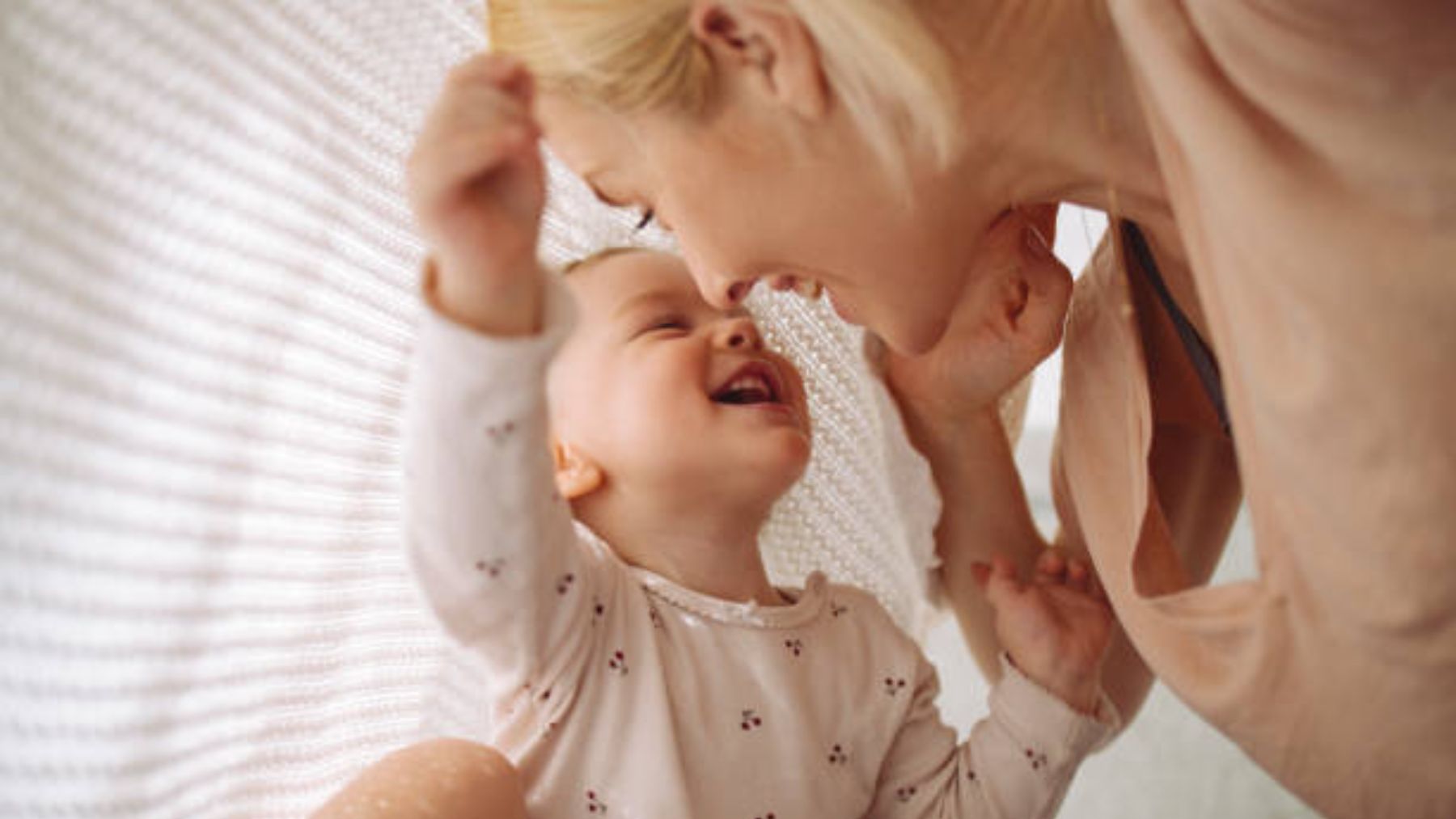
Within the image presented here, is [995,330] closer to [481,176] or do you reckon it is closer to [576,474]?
[576,474]

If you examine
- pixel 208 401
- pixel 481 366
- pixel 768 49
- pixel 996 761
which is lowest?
pixel 996 761

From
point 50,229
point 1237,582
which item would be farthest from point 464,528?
point 1237,582

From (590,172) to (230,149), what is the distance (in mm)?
169

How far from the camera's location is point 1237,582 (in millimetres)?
604

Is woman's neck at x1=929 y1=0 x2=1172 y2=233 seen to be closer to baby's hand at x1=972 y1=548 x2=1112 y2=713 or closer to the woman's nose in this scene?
the woman's nose

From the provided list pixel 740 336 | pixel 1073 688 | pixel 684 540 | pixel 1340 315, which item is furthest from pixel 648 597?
pixel 1340 315

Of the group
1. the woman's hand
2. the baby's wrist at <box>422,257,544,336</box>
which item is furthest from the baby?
the woman's hand

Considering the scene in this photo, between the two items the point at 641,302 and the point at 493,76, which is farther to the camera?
the point at 641,302

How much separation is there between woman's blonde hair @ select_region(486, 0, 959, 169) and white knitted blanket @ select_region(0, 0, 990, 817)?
134mm

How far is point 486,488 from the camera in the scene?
516 mm

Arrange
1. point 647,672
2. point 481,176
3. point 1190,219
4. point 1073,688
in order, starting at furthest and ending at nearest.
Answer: point 1073,688
point 647,672
point 1190,219
point 481,176

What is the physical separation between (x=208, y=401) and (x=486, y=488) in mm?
160

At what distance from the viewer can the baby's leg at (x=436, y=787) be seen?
560mm

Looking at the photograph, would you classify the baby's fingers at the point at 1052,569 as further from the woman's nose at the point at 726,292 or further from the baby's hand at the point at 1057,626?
the woman's nose at the point at 726,292
